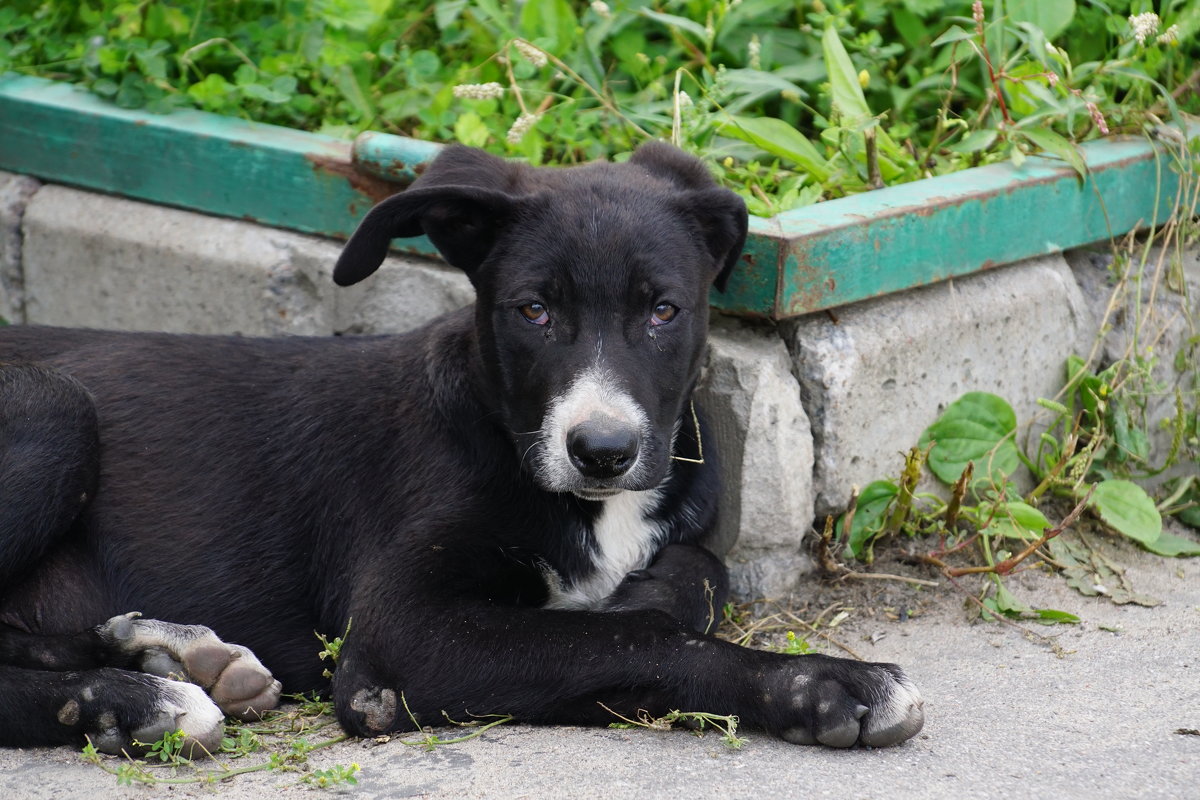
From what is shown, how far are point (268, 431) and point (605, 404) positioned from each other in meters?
1.05

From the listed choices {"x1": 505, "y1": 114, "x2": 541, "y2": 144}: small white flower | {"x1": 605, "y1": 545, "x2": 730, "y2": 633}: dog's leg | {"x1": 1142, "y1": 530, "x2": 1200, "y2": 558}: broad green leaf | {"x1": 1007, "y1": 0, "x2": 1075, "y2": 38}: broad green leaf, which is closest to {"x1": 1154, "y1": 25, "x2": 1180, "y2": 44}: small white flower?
{"x1": 1007, "y1": 0, "x2": 1075, "y2": 38}: broad green leaf

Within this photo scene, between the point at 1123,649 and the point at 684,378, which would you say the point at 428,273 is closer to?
the point at 684,378

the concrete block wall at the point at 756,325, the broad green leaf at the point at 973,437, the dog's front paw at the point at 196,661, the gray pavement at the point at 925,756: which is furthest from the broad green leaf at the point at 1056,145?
the dog's front paw at the point at 196,661

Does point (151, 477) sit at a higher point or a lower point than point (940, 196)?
lower

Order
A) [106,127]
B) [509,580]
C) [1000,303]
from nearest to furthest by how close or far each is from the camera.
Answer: [509,580] → [1000,303] → [106,127]

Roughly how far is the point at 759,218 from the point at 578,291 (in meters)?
0.94

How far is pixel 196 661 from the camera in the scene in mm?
3307

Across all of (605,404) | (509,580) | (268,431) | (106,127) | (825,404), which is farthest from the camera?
(106,127)

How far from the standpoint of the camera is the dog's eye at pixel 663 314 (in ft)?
10.8

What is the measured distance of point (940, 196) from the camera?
4.17 metres

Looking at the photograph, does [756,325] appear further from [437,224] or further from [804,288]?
[437,224]

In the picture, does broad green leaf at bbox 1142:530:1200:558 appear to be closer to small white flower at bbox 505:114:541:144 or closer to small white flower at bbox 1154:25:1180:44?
small white flower at bbox 1154:25:1180:44

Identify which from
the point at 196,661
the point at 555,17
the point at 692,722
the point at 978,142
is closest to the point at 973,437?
the point at 978,142

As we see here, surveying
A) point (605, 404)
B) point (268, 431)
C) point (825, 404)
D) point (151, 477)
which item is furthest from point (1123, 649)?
point (151, 477)
